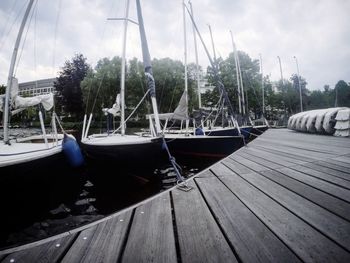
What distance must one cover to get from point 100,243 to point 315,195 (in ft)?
7.53

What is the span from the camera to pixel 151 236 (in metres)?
1.53

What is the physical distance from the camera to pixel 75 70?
41219 millimetres

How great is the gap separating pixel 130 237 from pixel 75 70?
46729 millimetres

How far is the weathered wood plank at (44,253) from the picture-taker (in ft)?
4.23

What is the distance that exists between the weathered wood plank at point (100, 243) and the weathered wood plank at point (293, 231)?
3.97 feet

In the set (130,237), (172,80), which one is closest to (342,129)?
(130,237)

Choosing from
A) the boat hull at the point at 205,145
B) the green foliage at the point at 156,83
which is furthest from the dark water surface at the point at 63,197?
the green foliage at the point at 156,83

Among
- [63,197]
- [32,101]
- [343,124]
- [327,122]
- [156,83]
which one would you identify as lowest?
[63,197]

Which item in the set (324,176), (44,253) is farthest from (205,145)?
(44,253)

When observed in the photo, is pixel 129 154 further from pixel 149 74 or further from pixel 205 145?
pixel 205 145

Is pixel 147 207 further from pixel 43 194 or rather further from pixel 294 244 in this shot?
pixel 43 194

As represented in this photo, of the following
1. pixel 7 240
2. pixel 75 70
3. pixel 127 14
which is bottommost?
pixel 7 240

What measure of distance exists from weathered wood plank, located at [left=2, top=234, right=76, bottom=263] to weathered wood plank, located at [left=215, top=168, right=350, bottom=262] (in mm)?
1579

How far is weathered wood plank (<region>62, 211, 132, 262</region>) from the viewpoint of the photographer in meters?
1.31
